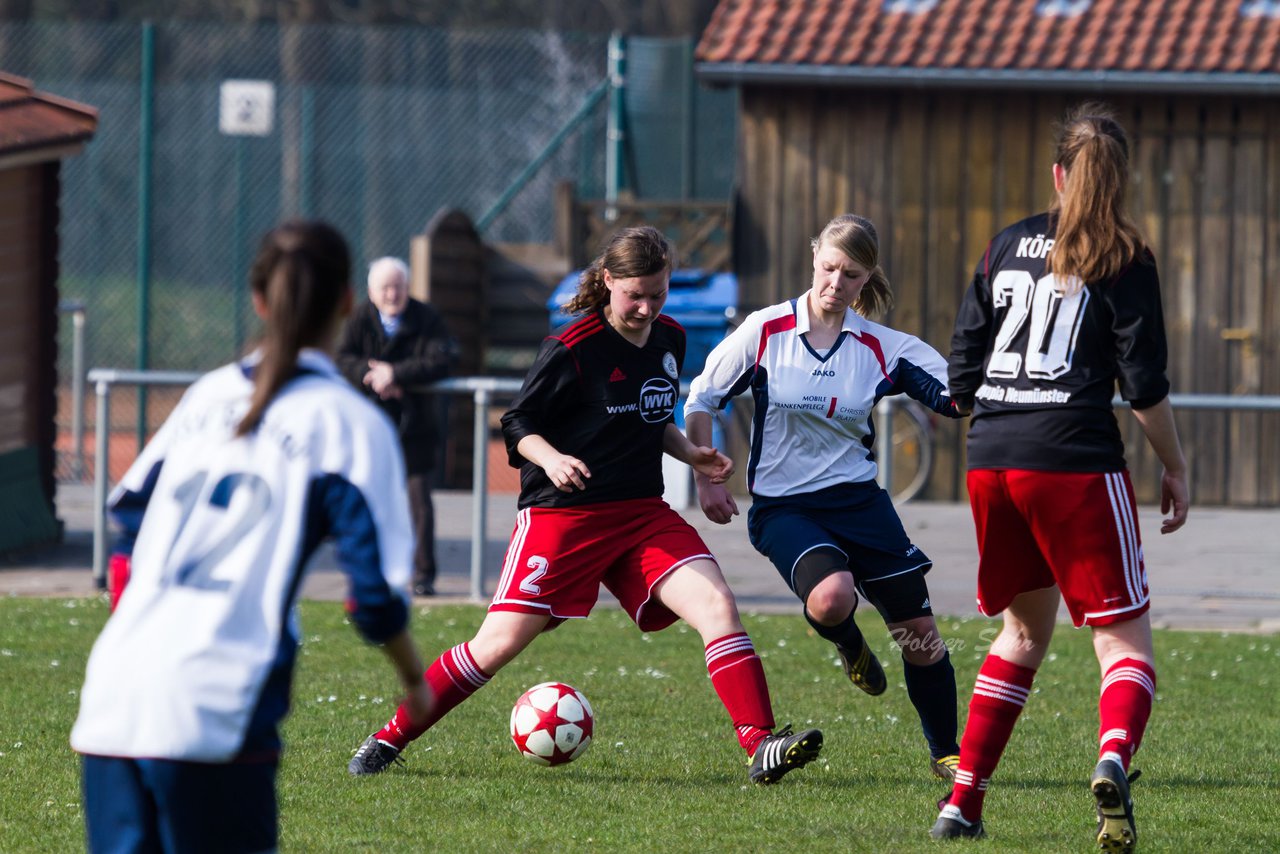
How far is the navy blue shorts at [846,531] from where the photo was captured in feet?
18.3

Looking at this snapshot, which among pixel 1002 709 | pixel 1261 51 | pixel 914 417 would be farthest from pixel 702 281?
pixel 1002 709

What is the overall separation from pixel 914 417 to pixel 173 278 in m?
10.5

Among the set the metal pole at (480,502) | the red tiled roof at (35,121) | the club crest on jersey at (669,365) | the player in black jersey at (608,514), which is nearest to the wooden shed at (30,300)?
the red tiled roof at (35,121)

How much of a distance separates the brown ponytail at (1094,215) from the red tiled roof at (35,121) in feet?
25.0

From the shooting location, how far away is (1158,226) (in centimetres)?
1448

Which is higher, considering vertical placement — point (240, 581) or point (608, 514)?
point (240, 581)

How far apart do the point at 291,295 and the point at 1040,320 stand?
214 cm

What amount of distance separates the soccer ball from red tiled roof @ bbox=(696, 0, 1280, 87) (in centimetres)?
929

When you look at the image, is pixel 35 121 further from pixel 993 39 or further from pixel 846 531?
pixel 993 39

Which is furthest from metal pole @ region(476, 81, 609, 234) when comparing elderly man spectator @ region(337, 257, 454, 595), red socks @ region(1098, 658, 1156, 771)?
red socks @ region(1098, 658, 1156, 771)

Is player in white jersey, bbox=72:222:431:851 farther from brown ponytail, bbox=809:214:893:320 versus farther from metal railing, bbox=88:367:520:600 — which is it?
metal railing, bbox=88:367:520:600

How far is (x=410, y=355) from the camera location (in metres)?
9.82

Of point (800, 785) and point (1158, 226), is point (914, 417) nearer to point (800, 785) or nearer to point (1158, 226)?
point (1158, 226)

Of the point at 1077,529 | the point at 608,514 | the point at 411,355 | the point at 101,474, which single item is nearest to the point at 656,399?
the point at 608,514
